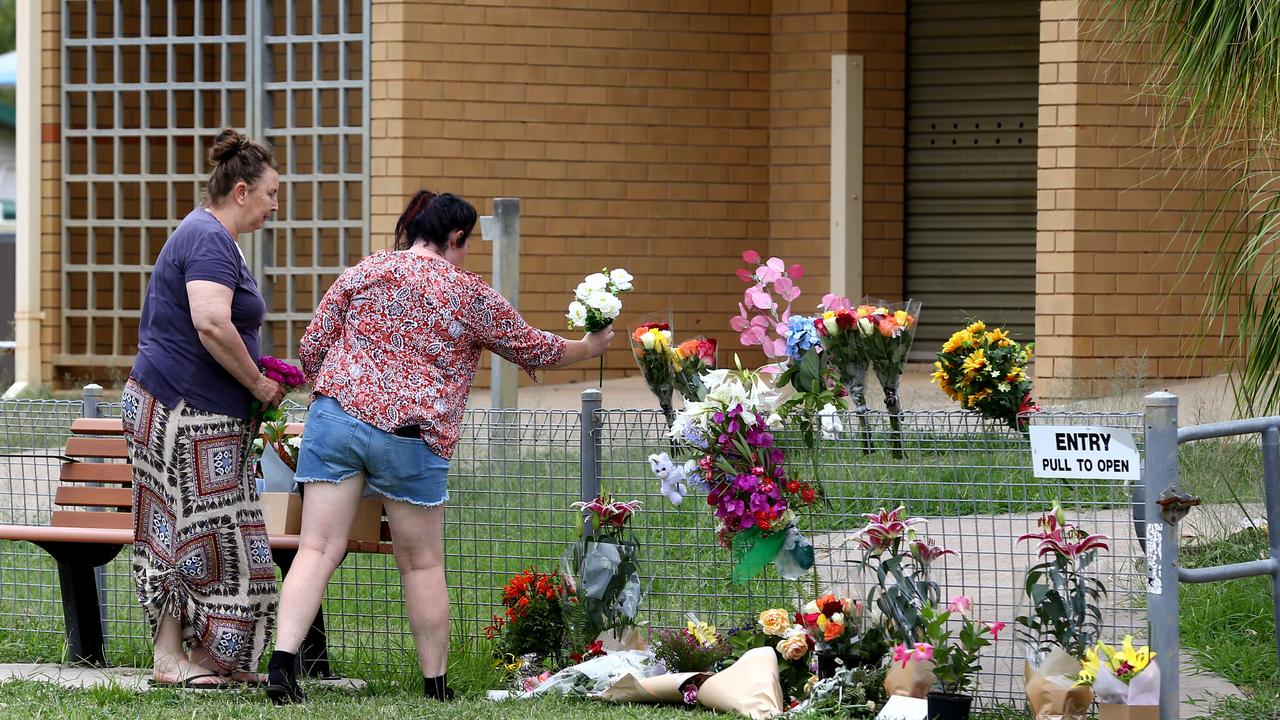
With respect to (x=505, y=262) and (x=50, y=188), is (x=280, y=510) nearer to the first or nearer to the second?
(x=505, y=262)

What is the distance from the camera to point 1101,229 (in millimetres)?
10383

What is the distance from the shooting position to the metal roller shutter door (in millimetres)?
13203

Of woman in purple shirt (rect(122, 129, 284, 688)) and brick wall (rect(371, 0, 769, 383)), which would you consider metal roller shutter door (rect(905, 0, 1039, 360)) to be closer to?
brick wall (rect(371, 0, 769, 383))

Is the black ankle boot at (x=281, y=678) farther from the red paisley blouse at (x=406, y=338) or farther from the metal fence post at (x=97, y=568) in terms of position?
the metal fence post at (x=97, y=568)

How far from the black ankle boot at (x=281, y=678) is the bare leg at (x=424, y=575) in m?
0.39

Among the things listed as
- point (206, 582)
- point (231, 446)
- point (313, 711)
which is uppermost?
point (231, 446)

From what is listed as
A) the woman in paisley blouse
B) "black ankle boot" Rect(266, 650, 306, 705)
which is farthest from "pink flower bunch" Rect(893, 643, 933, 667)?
"black ankle boot" Rect(266, 650, 306, 705)

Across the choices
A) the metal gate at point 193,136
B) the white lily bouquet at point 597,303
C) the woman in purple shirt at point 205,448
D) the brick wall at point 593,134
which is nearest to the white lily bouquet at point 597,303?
the white lily bouquet at point 597,303

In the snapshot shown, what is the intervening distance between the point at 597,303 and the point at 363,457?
34.2 inches

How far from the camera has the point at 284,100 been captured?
1347 centimetres

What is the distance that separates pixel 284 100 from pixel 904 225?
5.21 meters

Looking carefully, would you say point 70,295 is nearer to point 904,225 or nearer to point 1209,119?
point 904,225

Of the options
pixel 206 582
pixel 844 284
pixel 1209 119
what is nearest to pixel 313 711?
pixel 206 582

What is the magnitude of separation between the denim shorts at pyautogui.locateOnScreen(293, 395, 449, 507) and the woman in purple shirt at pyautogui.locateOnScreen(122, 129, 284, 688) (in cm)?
30
